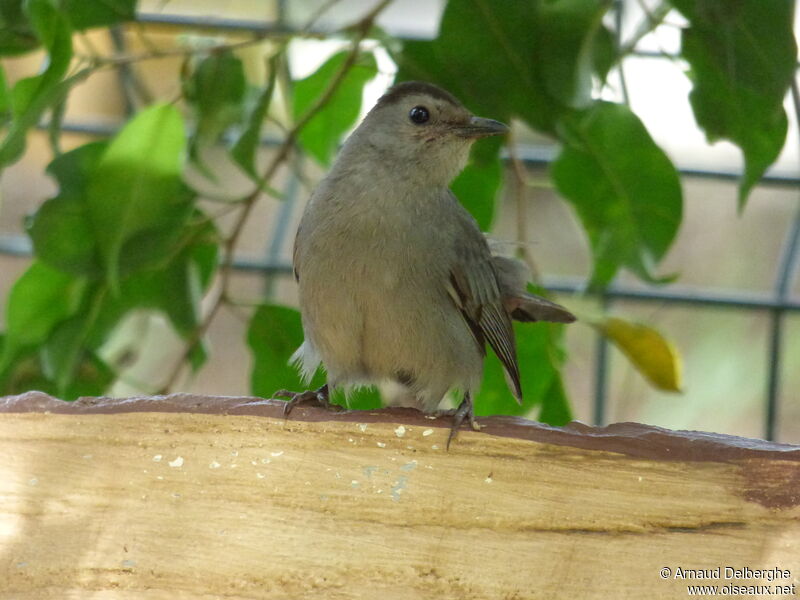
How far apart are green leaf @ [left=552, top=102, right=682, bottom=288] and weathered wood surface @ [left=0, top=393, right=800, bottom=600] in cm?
72

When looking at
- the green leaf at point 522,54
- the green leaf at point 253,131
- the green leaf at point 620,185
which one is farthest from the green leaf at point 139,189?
the green leaf at point 620,185

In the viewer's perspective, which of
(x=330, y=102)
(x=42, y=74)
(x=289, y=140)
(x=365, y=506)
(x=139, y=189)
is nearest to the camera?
(x=365, y=506)

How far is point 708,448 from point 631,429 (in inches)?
5.8

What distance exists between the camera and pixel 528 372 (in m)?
2.83

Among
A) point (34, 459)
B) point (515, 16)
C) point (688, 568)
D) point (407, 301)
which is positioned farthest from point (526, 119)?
point (34, 459)

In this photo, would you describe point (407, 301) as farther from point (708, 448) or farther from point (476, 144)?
point (708, 448)

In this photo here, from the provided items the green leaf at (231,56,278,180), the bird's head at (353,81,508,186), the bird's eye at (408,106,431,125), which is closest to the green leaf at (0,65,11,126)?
the green leaf at (231,56,278,180)

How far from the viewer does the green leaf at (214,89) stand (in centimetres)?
281

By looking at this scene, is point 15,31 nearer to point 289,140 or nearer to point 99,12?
point 99,12

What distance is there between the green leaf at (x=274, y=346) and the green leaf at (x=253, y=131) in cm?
48

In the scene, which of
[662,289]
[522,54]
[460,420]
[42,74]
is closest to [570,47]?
[522,54]

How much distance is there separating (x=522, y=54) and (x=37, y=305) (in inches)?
55.5

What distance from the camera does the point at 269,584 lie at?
195 centimetres

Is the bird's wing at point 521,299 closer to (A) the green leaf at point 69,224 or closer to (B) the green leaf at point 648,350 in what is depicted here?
(B) the green leaf at point 648,350
